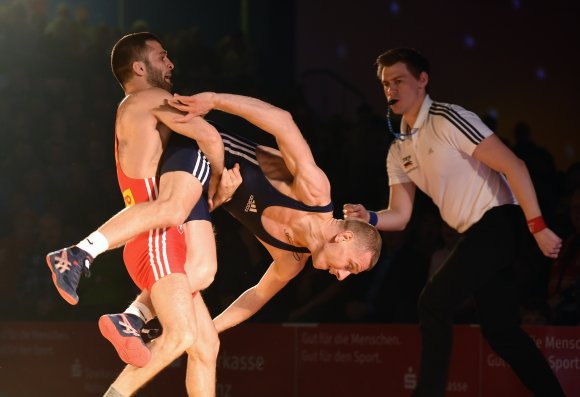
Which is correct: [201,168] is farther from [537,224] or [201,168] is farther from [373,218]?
[537,224]

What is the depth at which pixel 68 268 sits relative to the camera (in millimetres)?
3986

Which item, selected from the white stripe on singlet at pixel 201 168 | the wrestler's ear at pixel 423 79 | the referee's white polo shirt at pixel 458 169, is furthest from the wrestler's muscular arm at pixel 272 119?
the wrestler's ear at pixel 423 79

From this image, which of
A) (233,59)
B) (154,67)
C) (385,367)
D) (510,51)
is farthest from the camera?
(233,59)

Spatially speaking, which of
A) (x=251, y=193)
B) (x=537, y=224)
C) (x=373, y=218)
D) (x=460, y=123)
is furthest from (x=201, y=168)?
(x=537, y=224)

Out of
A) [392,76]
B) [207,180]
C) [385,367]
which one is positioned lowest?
[385,367]

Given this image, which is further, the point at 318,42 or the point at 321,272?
the point at 318,42

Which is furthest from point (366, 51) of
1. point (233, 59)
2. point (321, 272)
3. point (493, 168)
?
point (493, 168)

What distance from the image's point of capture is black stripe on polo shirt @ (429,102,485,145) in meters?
4.84

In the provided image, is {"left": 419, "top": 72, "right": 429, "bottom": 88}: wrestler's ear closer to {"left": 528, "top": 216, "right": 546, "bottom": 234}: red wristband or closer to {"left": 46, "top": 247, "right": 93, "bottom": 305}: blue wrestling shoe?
{"left": 528, "top": 216, "right": 546, "bottom": 234}: red wristband

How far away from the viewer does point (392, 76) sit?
5.16m

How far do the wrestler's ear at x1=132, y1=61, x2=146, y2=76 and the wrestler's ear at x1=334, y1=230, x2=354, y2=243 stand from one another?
1.16 metres

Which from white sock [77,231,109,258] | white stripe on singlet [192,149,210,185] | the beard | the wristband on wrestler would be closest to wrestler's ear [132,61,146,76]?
the beard

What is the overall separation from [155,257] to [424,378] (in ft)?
4.79

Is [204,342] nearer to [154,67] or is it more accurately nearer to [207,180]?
[207,180]
